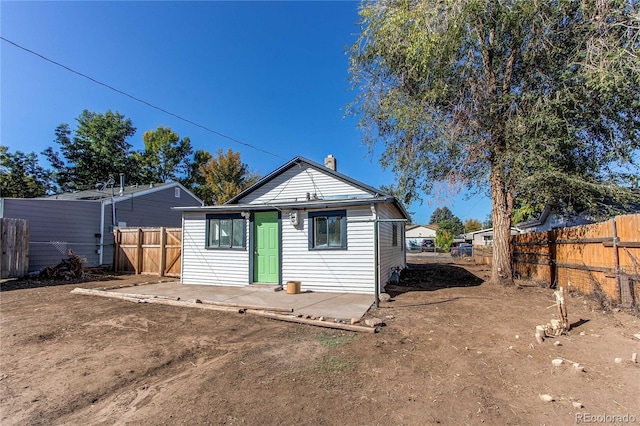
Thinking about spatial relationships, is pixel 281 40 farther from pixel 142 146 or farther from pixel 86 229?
pixel 142 146

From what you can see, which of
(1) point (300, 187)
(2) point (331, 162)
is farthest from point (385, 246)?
(2) point (331, 162)

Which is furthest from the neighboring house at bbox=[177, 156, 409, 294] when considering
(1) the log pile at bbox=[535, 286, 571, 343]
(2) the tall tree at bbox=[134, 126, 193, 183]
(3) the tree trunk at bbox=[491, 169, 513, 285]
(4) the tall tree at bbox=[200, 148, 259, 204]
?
(2) the tall tree at bbox=[134, 126, 193, 183]

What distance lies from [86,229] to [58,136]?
20.2m

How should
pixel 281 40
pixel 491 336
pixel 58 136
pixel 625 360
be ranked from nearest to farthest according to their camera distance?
pixel 625 360 < pixel 491 336 < pixel 281 40 < pixel 58 136

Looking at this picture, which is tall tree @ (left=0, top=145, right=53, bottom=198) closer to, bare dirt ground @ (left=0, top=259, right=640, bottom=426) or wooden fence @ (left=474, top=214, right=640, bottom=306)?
bare dirt ground @ (left=0, top=259, right=640, bottom=426)

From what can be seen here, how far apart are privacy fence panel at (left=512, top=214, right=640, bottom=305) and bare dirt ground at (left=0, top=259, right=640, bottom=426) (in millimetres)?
700

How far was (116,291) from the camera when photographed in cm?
881

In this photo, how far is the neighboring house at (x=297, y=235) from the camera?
8461mm

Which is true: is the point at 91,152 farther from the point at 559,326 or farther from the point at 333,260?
the point at 559,326

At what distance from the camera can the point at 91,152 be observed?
95.9 ft

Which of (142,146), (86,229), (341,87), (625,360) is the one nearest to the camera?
(625,360)

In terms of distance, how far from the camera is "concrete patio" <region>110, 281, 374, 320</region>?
251 inches

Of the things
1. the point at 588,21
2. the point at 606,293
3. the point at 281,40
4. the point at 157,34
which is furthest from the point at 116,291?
the point at 588,21

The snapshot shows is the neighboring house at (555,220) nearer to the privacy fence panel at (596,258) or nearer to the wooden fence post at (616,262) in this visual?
the privacy fence panel at (596,258)
